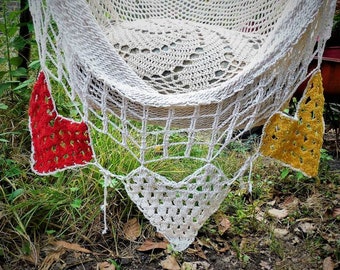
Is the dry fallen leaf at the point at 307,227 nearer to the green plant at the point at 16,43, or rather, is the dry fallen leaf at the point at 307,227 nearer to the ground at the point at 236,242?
the ground at the point at 236,242

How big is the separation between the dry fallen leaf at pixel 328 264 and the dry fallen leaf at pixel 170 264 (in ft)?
1.27

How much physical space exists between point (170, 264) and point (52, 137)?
491 mm

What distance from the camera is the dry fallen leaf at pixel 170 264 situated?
119 cm

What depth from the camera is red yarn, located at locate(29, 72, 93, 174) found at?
91cm

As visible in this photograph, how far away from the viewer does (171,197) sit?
853mm

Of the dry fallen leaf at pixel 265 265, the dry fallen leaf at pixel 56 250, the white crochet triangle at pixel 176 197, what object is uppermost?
the white crochet triangle at pixel 176 197

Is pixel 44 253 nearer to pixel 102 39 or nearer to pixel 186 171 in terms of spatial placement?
pixel 186 171

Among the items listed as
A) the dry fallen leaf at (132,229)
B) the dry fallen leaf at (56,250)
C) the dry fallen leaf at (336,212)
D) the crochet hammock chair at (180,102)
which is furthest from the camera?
the dry fallen leaf at (336,212)

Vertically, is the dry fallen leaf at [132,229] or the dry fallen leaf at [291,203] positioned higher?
the dry fallen leaf at [132,229]

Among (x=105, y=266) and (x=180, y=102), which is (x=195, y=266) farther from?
(x=180, y=102)

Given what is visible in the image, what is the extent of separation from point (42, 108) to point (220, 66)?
41 centimetres

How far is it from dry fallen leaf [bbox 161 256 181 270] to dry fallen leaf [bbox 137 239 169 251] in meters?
0.05

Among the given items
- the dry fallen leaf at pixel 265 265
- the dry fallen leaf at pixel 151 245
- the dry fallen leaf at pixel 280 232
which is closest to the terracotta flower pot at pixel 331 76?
the dry fallen leaf at pixel 280 232

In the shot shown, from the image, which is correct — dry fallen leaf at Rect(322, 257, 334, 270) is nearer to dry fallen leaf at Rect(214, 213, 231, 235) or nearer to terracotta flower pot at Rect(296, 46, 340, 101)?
dry fallen leaf at Rect(214, 213, 231, 235)
